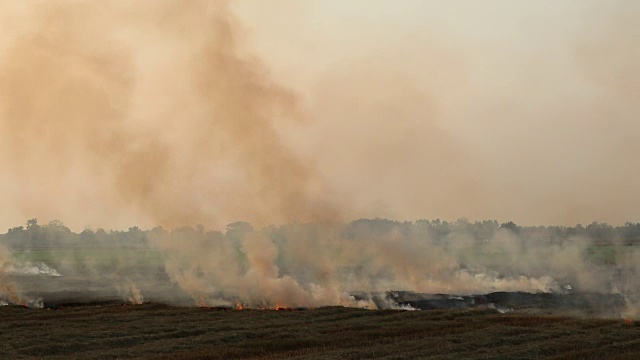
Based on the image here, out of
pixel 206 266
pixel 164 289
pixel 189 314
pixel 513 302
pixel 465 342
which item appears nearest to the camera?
pixel 465 342

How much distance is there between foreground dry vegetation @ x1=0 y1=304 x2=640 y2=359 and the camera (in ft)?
110

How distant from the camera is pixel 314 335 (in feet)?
131

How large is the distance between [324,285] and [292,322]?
31455 mm

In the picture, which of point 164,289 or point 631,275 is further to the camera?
point 631,275

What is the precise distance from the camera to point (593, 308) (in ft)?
205

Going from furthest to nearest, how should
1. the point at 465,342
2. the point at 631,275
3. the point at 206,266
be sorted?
the point at 631,275 < the point at 206,266 < the point at 465,342

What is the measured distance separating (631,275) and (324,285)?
5227cm

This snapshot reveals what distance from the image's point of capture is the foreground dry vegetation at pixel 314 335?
33500 millimetres

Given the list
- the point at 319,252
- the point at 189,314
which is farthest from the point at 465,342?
the point at 319,252

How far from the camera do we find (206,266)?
296ft

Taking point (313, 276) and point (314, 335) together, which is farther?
point (313, 276)

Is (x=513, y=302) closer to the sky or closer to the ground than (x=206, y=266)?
closer to the ground

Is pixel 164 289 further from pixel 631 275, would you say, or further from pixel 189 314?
pixel 631 275

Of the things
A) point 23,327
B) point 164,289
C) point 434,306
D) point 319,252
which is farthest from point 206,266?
point 23,327
